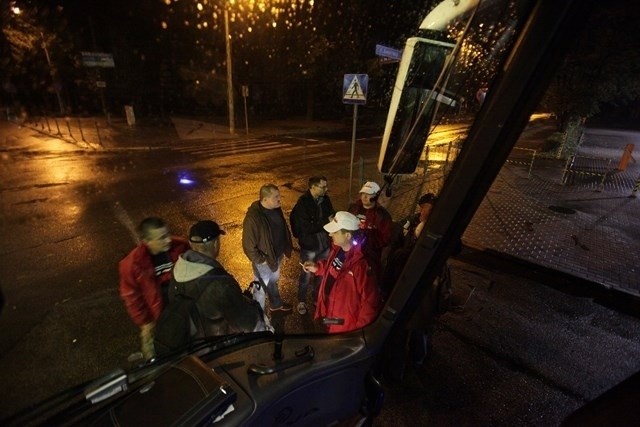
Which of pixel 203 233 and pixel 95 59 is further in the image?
pixel 95 59

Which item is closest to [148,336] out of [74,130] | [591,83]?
[591,83]

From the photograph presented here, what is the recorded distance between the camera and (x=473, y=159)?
1.41 metres

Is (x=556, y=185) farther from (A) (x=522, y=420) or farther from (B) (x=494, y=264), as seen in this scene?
(A) (x=522, y=420)

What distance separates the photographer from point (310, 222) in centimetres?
436

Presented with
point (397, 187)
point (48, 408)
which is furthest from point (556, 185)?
point (48, 408)

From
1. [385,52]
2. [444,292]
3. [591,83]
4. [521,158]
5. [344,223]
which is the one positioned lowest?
[521,158]

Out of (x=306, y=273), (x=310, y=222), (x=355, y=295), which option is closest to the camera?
(x=355, y=295)

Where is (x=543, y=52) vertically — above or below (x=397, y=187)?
above

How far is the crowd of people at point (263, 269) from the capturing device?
2.34m

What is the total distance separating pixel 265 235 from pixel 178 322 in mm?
1790

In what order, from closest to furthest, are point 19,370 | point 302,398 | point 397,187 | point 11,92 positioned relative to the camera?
point 302,398, point 19,370, point 397,187, point 11,92

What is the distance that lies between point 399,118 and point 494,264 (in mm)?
4092

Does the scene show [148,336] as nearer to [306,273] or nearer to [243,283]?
[306,273]

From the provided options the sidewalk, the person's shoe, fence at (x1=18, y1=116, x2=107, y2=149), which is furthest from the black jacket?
fence at (x1=18, y1=116, x2=107, y2=149)
